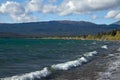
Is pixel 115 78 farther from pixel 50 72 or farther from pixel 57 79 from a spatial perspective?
pixel 50 72

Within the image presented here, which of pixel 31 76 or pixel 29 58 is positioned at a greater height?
pixel 29 58

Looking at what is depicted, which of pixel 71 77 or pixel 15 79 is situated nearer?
pixel 15 79

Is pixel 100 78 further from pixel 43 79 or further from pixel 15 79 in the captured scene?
pixel 15 79

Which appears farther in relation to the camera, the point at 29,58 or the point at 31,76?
the point at 29,58

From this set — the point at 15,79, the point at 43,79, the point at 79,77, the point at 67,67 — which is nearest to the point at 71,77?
the point at 79,77

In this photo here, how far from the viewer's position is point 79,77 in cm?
2555

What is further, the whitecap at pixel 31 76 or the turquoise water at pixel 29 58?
the turquoise water at pixel 29 58

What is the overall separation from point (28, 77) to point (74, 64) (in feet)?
39.8

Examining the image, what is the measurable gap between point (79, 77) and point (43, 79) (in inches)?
122

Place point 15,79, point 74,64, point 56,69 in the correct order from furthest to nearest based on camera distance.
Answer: point 74,64 → point 56,69 → point 15,79

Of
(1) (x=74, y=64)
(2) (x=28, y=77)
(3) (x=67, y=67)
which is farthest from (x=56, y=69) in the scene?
(2) (x=28, y=77)

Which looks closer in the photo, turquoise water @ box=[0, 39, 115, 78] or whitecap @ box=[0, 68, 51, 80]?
whitecap @ box=[0, 68, 51, 80]

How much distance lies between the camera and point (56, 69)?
31.6m

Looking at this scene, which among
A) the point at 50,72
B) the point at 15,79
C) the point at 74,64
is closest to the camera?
the point at 15,79
